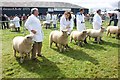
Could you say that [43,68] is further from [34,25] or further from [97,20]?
[97,20]

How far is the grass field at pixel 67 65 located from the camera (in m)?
6.75

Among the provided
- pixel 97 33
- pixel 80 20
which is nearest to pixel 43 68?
pixel 80 20

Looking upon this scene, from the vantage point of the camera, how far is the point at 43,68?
7.34 metres

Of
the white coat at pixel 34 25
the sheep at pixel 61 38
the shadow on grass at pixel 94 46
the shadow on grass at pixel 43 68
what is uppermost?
the white coat at pixel 34 25

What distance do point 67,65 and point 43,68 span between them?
882 mm

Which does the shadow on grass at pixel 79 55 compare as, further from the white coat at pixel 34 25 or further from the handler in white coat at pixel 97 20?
the handler in white coat at pixel 97 20

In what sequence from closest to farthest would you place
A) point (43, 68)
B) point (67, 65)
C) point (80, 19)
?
point (43, 68) < point (67, 65) < point (80, 19)

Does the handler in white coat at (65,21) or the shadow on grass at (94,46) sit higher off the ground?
the handler in white coat at (65,21)

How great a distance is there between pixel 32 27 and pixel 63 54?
210cm

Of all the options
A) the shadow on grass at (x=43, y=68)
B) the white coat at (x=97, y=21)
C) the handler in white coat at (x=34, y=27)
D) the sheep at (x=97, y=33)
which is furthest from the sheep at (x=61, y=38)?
the white coat at (x=97, y=21)

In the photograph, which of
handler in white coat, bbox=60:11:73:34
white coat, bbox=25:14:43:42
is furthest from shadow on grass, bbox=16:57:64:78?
handler in white coat, bbox=60:11:73:34

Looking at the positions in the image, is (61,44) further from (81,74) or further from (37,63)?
(81,74)

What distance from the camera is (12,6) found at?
45438 millimetres

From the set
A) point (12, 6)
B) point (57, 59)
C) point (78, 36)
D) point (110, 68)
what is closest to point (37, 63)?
point (57, 59)
